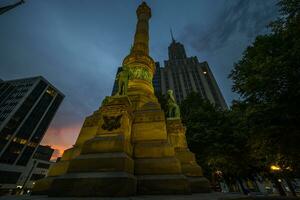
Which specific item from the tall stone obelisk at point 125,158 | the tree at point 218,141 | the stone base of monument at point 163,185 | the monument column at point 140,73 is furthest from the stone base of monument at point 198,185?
the tree at point 218,141

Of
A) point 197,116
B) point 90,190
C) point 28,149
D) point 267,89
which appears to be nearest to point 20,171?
point 28,149

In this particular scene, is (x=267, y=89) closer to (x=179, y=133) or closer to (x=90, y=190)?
(x=179, y=133)

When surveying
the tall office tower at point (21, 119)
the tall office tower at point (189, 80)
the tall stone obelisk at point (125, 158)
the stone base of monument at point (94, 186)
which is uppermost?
the tall office tower at point (189, 80)

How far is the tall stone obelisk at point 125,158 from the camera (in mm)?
4836

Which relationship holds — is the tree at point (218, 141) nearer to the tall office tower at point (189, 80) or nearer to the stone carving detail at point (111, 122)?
the stone carving detail at point (111, 122)

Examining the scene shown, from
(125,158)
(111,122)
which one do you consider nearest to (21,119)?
(111,122)

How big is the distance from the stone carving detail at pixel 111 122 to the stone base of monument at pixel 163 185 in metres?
2.37

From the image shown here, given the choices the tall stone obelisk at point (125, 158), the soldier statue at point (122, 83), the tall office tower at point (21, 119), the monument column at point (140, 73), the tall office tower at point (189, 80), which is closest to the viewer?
the tall stone obelisk at point (125, 158)

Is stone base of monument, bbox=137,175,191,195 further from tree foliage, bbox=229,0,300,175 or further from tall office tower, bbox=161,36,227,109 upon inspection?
tall office tower, bbox=161,36,227,109

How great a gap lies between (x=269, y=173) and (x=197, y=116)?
11633 millimetres

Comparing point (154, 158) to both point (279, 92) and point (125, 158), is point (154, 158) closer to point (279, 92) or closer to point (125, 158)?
point (125, 158)

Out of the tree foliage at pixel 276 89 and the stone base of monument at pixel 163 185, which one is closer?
the stone base of monument at pixel 163 185

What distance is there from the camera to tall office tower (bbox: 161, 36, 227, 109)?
275 feet

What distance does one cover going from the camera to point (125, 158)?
551 cm
